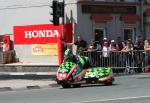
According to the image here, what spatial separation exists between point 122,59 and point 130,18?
212 inches

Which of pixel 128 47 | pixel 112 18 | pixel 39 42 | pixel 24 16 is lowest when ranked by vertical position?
pixel 128 47

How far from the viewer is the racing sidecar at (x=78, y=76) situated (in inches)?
859

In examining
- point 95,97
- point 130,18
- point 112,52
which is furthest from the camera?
point 130,18

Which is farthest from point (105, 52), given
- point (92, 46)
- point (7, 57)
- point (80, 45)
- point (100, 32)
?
point (7, 57)

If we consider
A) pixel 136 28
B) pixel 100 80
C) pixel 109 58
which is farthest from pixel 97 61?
pixel 100 80

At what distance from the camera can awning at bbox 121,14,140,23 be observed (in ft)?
116

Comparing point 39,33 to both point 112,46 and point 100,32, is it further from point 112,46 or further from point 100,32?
point 112,46

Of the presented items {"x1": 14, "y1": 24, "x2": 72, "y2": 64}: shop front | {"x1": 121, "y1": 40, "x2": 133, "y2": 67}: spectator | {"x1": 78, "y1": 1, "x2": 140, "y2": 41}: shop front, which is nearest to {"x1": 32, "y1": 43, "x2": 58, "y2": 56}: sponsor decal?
{"x1": 14, "y1": 24, "x2": 72, "y2": 64}: shop front

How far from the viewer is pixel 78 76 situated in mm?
21922

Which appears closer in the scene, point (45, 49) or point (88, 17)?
point (88, 17)

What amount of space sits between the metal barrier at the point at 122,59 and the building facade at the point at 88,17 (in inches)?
112

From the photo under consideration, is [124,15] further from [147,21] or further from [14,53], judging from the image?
[14,53]

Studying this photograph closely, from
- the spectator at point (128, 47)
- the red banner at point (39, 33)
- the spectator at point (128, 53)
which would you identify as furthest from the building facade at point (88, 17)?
the spectator at point (128, 53)

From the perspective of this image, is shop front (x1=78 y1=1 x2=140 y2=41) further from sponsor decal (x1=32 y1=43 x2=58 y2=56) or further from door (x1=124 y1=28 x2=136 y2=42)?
sponsor decal (x1=32 y1=43 x2=58 y2=56)
